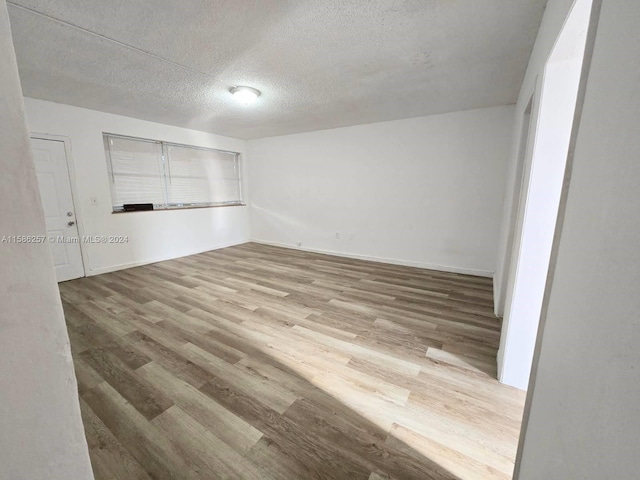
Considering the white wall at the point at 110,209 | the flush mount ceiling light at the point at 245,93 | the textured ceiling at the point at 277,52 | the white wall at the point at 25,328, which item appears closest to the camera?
the white wall at the point at 25,328

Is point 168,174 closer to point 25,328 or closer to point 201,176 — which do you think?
point 201,176

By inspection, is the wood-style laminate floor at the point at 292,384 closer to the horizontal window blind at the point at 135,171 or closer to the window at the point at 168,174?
the horizontal window blind at the point at 135,171

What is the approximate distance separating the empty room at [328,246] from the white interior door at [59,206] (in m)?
0.03

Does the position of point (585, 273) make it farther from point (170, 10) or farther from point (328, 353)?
point (170, 10)

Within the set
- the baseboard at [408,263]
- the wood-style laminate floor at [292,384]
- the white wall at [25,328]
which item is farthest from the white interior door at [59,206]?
the white wall at [25,328]

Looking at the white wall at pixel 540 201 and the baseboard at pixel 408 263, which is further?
the baseboard at pixel 408 263

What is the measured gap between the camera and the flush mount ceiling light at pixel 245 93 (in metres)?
2.91

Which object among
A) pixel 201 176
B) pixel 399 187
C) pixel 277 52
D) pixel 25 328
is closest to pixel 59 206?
pixel 201 176

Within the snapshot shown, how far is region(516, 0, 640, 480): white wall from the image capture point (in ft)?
1.43

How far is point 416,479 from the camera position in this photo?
46.9 inches

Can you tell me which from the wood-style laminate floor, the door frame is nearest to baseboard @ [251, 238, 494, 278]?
the wood-style laminate floor

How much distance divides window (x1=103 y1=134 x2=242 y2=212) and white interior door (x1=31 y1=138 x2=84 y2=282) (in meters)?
0.56

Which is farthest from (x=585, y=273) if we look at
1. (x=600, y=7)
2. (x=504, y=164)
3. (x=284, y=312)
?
(x=504, y=164)

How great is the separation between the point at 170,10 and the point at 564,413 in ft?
9.14
